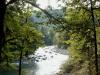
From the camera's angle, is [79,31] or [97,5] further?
[97,5]

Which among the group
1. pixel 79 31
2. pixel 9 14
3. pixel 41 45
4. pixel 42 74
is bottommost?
pixel 42 74

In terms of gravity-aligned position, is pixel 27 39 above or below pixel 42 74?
above

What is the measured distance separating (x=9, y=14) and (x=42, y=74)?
38493mm

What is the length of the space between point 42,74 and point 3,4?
41212mm

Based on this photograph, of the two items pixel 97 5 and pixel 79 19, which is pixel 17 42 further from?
pixel 97 5

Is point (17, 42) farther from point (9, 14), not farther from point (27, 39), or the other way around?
point (9, 14)

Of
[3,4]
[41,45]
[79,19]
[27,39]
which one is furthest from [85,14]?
[3,4]

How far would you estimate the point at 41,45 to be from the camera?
770 inches

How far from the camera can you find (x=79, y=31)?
636 inches

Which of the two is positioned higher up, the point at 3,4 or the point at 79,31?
the point at 3,4

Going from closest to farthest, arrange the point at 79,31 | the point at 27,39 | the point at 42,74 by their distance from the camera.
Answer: the point at 27,39
the point at 79,31
the point at 42,74

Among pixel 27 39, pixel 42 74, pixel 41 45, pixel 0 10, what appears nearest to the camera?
pixel 0 10

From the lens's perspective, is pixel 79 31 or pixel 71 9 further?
pixel 71 9

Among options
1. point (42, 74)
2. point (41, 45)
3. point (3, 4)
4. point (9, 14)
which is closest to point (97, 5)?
point (41, 45)
